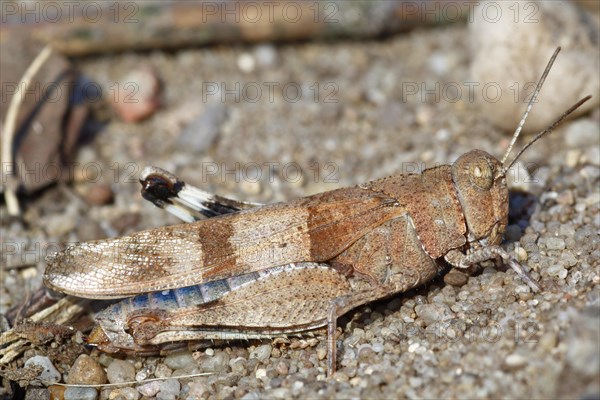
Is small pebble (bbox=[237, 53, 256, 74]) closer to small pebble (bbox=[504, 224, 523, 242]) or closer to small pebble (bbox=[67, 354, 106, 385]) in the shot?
small pebble (bbox=[504, 224, 523, 242])

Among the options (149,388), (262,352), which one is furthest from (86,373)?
(262,352)

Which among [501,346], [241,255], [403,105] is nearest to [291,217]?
[241,255]

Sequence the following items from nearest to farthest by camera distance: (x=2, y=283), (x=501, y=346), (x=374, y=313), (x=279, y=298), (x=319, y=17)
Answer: (x=501, y=346) → (x=279, y=298) → (x=374, y=313) → (x=2, y=283) → (x=319, y=17)

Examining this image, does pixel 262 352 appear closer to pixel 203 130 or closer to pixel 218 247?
pixel 218 247

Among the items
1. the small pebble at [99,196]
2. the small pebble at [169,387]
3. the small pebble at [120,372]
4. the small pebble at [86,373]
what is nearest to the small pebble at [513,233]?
the small pebble at [169,387]

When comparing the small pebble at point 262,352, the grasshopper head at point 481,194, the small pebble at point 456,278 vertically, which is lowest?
the small pebble at point 262,352

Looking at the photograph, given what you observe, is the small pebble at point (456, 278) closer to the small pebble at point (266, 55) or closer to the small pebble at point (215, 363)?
the small pebble at point (215, 363)

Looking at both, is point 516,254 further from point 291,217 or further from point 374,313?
point 291,217
